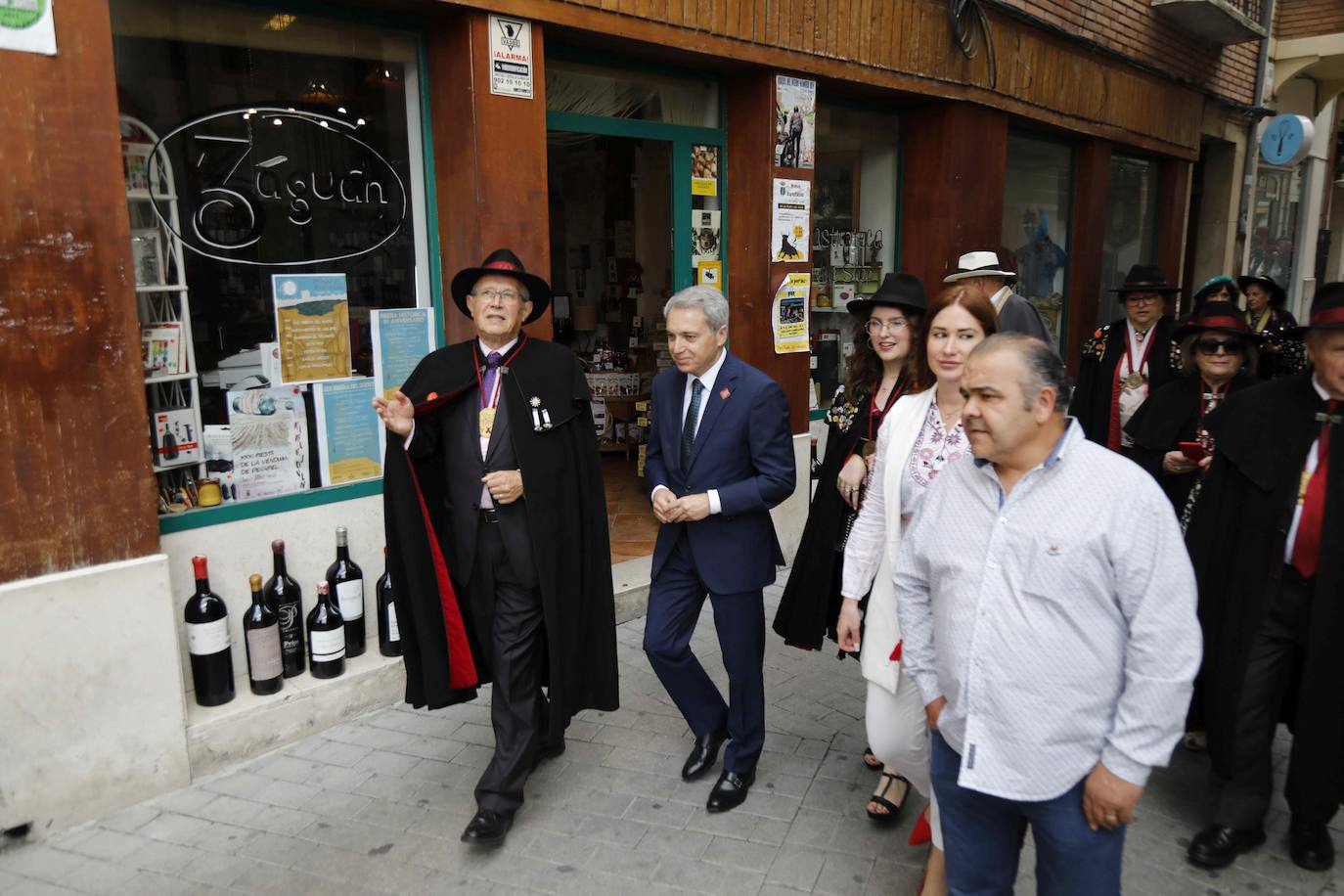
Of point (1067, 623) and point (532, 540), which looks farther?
point (532, 540)

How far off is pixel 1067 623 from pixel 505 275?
2446 millimetres

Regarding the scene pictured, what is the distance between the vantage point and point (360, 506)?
16.0ft

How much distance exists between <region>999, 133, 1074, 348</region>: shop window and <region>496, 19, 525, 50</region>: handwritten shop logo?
571 centimetres

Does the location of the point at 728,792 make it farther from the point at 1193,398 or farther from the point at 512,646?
the point at 1193,398

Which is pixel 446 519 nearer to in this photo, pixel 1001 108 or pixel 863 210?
pixel 863 210

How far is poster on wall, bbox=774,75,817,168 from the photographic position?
21.2 feet

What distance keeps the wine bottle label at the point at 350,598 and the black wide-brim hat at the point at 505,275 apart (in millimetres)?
1563

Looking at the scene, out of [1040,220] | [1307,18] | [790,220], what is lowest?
[790,220]

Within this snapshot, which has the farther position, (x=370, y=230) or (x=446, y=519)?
(x=370, y=230)

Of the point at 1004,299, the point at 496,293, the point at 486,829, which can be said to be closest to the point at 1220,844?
the point at 1004,299

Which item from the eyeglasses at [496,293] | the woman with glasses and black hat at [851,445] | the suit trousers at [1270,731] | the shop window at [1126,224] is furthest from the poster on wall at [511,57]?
the shop window at [1126,224]

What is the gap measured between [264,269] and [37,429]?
1416 mm

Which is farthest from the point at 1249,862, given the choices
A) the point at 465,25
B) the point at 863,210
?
the point at 863,210

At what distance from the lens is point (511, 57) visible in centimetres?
486
